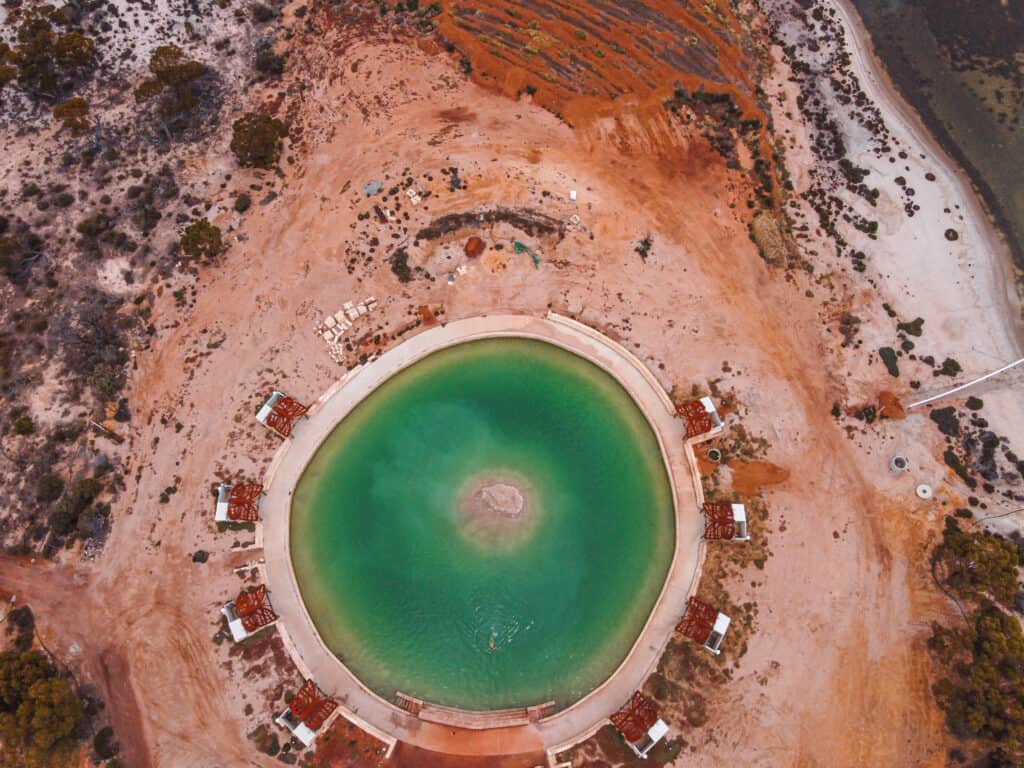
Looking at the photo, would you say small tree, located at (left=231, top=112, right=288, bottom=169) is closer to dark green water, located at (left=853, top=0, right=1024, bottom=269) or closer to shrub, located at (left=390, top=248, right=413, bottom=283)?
shrub, located at (left=390, top=248, right=413, bottom=283)

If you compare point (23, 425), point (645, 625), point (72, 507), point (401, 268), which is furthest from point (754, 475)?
point (23, 425)

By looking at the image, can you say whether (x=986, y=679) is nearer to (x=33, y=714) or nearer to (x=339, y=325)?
(x=339, y=325)

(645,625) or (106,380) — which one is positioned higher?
(106,380)

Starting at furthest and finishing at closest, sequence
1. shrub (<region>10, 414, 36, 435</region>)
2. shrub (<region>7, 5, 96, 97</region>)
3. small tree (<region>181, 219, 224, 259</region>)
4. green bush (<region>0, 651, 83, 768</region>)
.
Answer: shrub (<region>7, 5, 96, 97</region>), small tree (<region>181, 219, 224, 259</region>), shrub (<region>10, 414, 36, 435</region>), green bush (<region>0, 651, 83, 768</region>)

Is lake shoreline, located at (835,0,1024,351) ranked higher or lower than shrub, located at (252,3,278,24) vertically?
higher

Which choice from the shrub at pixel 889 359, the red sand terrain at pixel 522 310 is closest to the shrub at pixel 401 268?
the red sand terrain at pixel 522 310

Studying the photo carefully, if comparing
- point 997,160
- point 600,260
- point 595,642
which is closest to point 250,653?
point 595,642

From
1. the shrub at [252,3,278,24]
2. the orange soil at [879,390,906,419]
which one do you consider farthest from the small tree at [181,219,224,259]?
the orange soil at [879,390,906,419]
